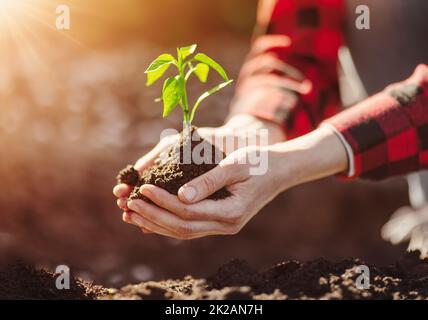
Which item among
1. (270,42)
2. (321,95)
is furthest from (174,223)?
(270,42)

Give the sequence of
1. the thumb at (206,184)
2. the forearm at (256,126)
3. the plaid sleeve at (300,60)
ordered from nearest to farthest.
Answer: the thumb at (206,184) < the forearm at (256,126) < the plaid sleeve at (300,60)

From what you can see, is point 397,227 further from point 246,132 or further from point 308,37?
point 246,132

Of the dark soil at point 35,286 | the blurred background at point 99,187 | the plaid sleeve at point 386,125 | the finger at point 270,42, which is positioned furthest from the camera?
the blurred background at point 99,187

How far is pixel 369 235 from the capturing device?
106 inches

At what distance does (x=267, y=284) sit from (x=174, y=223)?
35cm

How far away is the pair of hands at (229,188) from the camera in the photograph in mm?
1371

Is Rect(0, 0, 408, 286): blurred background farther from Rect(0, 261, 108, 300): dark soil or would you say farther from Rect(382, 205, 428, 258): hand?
Rect(0, 261, 108, 300): dark soil

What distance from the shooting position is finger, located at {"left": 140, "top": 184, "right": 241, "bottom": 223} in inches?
53.8

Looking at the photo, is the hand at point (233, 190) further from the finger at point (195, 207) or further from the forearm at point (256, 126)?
the forearm at point (256, 126)

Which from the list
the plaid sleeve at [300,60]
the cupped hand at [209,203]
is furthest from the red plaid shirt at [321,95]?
the cupped hand at [209,203]

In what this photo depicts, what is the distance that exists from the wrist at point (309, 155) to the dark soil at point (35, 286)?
23.7 inches

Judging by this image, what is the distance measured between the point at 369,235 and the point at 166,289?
1.77 metres

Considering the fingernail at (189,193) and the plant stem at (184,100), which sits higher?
the plant stem at (184,100)
